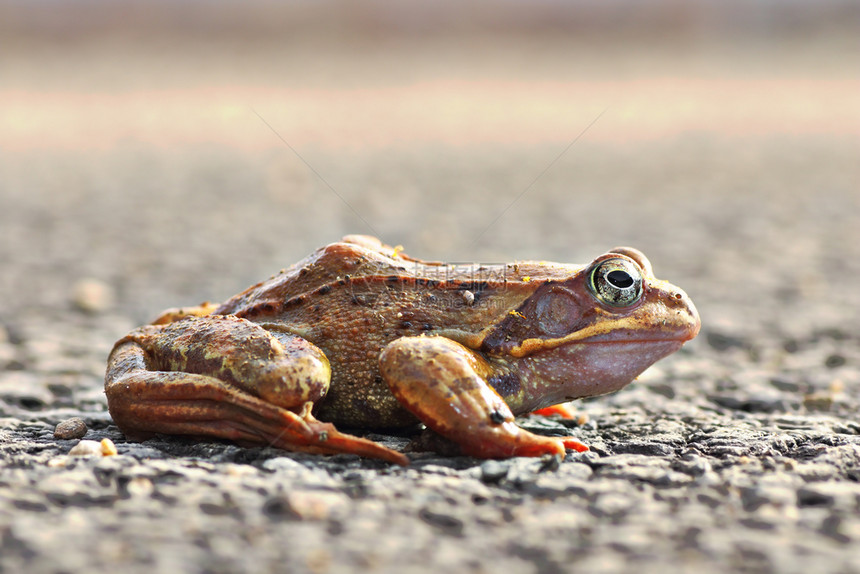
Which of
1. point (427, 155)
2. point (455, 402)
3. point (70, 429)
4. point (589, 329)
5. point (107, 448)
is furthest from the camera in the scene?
point (427, 155)

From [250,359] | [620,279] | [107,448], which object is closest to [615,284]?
[620,279]

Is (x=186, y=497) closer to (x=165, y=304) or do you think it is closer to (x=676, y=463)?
(x=676, y=463)

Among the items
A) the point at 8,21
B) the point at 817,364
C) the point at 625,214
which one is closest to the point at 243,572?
the point at 817,364

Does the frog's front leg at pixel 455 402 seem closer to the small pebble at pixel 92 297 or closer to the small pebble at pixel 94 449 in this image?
the small pebble at pixel 94 449

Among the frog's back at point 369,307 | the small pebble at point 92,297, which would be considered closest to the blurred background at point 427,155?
the small pebble at point 92,297

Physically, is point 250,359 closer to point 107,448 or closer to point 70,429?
point 107,448

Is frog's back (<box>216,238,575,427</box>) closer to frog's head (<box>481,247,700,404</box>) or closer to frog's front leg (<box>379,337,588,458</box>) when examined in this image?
frog's head (<box>481,247,700,404</box>)

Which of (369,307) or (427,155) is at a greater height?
(427,155)
